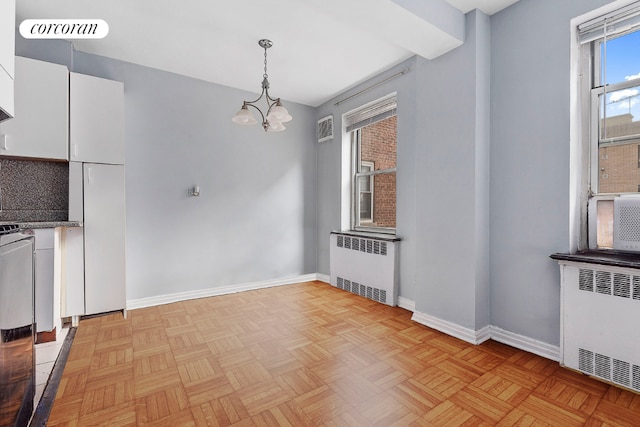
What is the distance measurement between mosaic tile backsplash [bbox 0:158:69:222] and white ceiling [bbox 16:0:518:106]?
1276 mm

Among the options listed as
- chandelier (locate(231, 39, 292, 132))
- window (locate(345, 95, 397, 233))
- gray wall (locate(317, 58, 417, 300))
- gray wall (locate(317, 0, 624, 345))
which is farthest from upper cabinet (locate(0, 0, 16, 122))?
window (locate(345, 95, 397, 233))

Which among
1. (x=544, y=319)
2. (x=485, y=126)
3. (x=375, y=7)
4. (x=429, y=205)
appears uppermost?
(x=375, y=7)

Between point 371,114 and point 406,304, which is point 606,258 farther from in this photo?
point 371,114

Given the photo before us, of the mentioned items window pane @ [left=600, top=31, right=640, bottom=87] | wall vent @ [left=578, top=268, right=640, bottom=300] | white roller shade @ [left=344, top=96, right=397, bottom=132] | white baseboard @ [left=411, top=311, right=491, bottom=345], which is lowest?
white baseboard @ [left=411, top=311, right=491, bottom=345]

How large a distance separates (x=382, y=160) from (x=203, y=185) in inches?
93.9

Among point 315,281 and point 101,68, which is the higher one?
point 101,68

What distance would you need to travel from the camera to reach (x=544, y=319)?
7.55ft

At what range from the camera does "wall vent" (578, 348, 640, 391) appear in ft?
5.97

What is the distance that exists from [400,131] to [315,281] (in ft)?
8.35

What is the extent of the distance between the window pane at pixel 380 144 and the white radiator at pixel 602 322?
227cm

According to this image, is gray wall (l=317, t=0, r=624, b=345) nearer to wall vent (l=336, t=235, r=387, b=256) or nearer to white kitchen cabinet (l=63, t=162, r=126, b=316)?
wall vent (l=336, t=235, r=387, b=256)

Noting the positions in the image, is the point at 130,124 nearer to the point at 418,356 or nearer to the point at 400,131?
the point at 400,131

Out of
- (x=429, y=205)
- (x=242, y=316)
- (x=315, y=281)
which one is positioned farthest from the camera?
(x=315, y=281)

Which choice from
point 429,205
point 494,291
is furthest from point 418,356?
point 429,205
